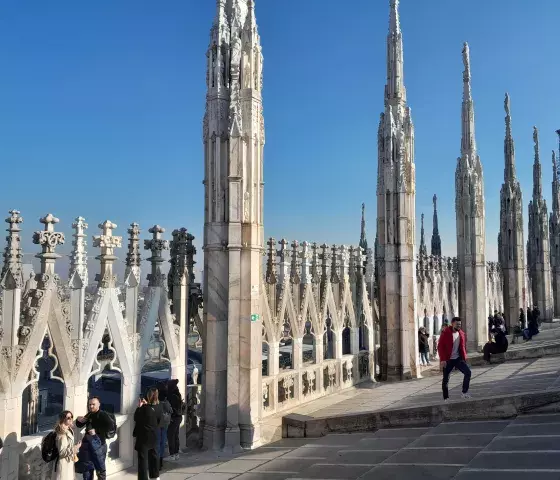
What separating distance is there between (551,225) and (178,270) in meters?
41.6

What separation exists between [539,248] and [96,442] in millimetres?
37526

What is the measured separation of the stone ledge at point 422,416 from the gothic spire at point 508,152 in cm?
2429

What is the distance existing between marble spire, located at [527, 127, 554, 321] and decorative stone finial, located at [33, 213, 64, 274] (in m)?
36.3

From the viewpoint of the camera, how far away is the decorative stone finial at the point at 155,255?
10258mm

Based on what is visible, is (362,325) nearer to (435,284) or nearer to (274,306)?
(274,306)

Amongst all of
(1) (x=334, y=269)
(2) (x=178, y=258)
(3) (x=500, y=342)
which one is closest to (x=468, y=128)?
(3) (x=500, y=342)

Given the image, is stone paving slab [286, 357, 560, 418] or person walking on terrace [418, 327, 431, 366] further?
person walking on terrace [418, 327, 431, 366]

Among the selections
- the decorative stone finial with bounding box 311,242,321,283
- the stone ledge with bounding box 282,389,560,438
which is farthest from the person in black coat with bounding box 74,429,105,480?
the decorative stone finial with bounding box 311,242,321,283

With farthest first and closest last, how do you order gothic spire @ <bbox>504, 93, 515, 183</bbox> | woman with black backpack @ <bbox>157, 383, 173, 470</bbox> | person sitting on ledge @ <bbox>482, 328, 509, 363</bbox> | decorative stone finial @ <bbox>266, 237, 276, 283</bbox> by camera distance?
gothic spire @ <bbox>504, 93, 515, 183</bbox> → person sitting on ledge @ <bbox>482, 328, 509, 363</bbox> → decorative stone finial @ <bbox>266, 237, 276, 283</bbox> → woman with black backpack @ <bbox>157, 383, 173, 470</bbox>

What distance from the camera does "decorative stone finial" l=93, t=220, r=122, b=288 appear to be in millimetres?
9086

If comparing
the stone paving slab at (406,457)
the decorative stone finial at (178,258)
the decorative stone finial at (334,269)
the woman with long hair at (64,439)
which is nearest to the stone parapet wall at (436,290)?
the decorative stone finial at (334,269)

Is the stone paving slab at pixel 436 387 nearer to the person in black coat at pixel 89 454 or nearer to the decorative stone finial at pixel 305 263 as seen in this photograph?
the decorative stone finial at pixel 305 263

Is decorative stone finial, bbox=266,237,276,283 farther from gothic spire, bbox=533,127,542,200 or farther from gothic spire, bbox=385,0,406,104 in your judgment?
gothic spire, bbox=533,127,542,200

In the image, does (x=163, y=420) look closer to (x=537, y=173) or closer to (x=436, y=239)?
(x=537, y=173)
